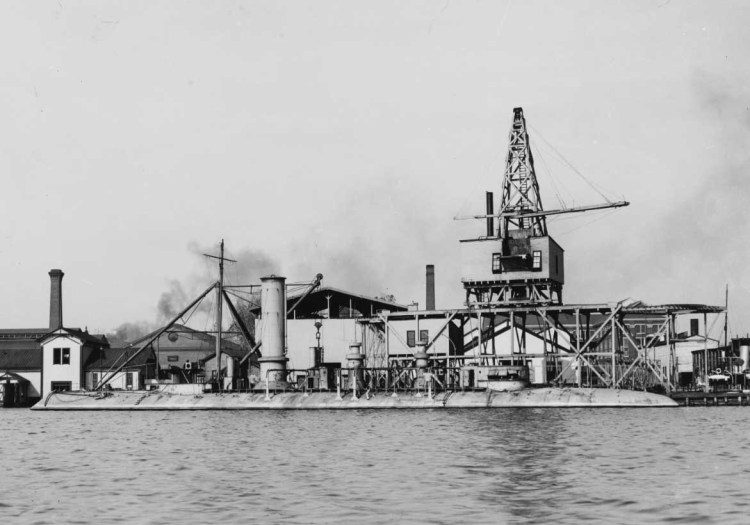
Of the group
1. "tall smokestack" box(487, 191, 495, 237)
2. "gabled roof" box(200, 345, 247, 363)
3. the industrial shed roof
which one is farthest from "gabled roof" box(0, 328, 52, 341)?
"tall smokestack" box(487, 191, 495, 237)

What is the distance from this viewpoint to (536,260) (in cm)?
9375

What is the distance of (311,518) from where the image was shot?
24.6m

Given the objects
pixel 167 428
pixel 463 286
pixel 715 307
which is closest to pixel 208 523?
pixel 167 428

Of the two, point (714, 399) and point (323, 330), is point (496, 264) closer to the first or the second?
point (323, 330)

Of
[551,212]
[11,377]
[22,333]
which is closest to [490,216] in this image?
[551,212]

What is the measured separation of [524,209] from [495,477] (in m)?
71.1

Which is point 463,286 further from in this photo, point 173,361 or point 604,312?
point 173,361

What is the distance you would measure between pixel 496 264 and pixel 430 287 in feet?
68.3

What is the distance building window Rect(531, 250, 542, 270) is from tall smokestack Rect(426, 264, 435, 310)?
2199 cm

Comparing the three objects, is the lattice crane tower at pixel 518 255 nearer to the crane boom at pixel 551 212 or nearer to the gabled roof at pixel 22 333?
the crane boom at pixel 551 212

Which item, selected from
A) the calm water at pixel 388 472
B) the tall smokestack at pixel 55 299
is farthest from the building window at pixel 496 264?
the tall smokestack at pixel 55 299

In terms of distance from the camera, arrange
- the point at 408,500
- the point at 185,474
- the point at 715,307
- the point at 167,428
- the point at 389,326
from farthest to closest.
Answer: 1. the point at 389,326
2. the point at 715,307
3. the point at 167,428
4. the point at 185,474
5. the point at 408,500

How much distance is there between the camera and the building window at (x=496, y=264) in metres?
94.8

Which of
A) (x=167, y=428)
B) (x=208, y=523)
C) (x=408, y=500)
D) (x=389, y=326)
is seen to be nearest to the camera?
(x=208, y=523)
